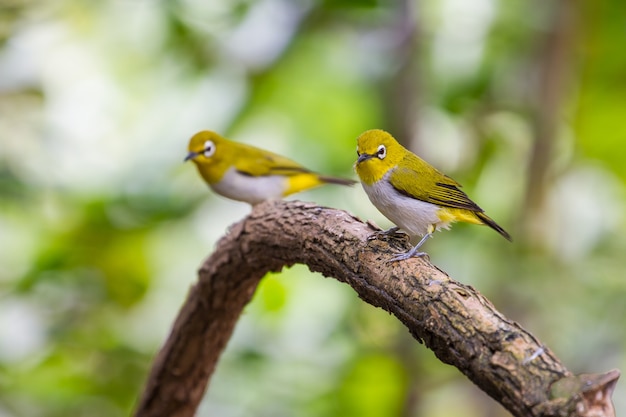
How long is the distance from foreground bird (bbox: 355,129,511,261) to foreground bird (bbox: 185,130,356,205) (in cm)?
104

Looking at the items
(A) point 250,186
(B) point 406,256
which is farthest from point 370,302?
(A) point 250,186

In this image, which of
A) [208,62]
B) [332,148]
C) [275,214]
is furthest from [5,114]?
[275,214]

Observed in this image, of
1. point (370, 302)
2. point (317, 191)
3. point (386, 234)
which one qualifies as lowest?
point (370, 302)

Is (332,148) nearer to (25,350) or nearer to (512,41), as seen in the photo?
(512,41)

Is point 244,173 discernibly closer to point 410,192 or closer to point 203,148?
point 203,148

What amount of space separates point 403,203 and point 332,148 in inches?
92.9

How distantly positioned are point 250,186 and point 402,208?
119cm

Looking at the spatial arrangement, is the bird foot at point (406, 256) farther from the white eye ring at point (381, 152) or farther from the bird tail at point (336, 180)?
the bird tail at point (336, 180)

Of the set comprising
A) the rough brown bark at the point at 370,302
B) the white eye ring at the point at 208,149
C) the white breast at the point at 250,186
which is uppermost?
the white eye ring at the point at 208,149

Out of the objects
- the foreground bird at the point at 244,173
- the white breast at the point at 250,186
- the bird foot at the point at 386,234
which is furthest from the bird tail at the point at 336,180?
the bird foot at the point at 386,234

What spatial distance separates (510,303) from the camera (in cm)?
387

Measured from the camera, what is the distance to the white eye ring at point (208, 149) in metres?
3.04

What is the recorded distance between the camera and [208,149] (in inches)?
120

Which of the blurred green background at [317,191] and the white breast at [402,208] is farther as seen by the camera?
the blurred green background at [317,191]
